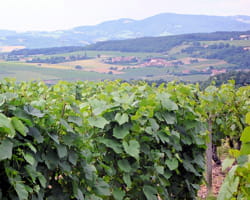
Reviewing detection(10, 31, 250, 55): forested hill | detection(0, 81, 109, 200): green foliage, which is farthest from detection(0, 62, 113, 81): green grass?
detection(0, 81, 109, 200): green foliage

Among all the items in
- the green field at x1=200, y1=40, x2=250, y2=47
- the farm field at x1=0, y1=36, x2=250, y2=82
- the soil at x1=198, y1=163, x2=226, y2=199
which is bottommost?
the farm field at x1=0, y1=36, x2=250, y2=82

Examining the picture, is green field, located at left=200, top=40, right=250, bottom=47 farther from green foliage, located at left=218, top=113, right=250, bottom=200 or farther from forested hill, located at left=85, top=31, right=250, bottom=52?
green foliage, located at left=218, top=113, right=250, bottom=200


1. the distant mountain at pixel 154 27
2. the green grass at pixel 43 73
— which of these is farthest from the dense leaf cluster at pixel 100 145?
the distant mountain at pixel 154 27

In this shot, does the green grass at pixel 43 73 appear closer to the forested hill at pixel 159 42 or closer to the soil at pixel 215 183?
the forested hill at pixel 159 42

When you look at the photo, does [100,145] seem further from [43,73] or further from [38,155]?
[43,73]

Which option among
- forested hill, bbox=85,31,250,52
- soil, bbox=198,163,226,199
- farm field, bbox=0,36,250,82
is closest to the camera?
soil, bbox=198,163,226,199

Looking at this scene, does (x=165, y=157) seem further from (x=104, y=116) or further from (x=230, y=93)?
(x=230, y=93)

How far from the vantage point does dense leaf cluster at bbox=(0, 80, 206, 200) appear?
2.83 meters

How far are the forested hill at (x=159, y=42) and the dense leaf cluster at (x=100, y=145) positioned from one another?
5071 centimetres

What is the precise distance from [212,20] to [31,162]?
153 metres

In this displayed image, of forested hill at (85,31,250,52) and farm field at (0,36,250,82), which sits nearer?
farm field at (0,36,250,82)

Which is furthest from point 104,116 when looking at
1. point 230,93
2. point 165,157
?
point 230,93

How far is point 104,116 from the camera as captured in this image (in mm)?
4059

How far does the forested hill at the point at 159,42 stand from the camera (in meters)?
58.4
